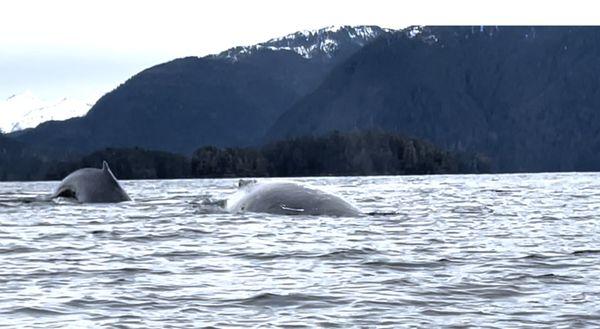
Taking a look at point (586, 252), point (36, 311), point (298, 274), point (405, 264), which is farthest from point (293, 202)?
point (36, 311)

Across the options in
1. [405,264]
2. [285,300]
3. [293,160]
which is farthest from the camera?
[293,160]

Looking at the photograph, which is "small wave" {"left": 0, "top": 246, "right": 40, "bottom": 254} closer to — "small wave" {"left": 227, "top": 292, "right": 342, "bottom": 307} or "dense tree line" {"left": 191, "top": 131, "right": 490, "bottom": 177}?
"small wave" {"left": 227, "top": 292, "right": 342, "bottom": 307}

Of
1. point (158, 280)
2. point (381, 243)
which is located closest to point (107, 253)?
point (158, 280)

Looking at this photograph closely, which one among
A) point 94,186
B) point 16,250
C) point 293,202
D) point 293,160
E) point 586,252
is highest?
point 293,160

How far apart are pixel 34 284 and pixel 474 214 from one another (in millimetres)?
17277

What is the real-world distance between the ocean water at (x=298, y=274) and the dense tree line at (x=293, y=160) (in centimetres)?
15332

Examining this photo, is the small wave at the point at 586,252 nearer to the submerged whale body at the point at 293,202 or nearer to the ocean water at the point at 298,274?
the ocean water at the point at 298,274

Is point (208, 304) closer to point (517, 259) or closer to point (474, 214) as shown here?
point (517, 259)

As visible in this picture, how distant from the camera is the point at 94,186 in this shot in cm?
2945

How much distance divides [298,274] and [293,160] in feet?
579

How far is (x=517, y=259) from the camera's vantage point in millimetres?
14266

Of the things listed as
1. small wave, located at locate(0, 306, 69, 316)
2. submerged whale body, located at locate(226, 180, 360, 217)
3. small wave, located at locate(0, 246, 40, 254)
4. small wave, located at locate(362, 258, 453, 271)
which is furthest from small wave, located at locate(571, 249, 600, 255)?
small wave, located at locate(0, 246, 40, 254)

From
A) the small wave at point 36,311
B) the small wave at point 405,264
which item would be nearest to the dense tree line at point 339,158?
the small wave at point 405,264

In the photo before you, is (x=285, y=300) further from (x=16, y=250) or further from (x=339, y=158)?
(x=339, y=158)
